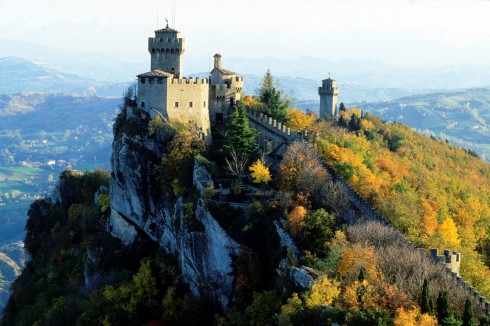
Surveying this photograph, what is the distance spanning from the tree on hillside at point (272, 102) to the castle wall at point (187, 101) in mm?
7501

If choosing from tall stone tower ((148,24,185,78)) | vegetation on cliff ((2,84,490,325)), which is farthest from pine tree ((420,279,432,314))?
tall stone tower ((148,24,185,78))

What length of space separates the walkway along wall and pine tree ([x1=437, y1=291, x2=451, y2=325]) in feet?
8.80

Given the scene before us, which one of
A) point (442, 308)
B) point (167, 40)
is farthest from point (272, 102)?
point (442, 308)

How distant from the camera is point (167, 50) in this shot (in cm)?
7869

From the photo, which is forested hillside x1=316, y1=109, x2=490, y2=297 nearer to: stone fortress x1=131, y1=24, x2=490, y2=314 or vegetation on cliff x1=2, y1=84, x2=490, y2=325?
vegetation on cliff x1=2, y1=84, x2=490, y2=325

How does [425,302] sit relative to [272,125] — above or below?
below

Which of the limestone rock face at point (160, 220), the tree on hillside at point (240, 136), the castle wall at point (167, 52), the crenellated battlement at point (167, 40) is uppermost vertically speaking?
the crenellated battlement at point (167, 40)

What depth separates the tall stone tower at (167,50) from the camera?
3098 inches

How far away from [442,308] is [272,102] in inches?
1739

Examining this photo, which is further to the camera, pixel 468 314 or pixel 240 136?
pixel 240 136

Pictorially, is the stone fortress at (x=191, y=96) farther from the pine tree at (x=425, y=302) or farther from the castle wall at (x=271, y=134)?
the pine tree at (x=425, y=302)

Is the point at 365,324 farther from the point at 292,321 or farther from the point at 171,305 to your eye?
the point at 171,305

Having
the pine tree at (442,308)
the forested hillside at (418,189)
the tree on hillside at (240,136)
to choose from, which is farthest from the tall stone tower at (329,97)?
the pine tree at (442,308)

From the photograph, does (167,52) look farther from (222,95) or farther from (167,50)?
(222,95)
